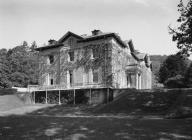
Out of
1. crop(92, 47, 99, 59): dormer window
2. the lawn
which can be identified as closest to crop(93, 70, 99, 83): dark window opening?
crop(92, 47, 99, 59): dormer window

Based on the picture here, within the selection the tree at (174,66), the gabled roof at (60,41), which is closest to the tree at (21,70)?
the gabled roof at (60,41)

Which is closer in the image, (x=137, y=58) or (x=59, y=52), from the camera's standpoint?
(x=59, y=52)

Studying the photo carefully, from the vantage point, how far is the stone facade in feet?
114

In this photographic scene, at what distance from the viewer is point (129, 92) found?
29.6 meters

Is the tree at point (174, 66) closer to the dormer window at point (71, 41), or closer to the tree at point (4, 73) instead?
the dormer window at point (71, 41)

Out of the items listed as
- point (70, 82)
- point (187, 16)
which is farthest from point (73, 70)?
point (187, 16)

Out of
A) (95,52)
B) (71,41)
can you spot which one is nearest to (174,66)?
(95,52)

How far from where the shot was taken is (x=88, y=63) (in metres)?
36.3

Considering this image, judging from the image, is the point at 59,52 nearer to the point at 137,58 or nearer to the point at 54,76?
the point at 54,76

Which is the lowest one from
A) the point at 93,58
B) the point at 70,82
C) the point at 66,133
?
the point at 66,133

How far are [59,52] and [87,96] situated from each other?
34.5 ft

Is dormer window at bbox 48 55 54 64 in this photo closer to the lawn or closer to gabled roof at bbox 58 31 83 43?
gabled roof at bbox 58 31 83 43

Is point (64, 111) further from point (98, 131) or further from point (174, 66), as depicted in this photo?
point (174, 66)

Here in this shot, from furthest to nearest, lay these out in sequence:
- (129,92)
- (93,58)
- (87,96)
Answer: (93,58) → (87,96) → (129,92)
